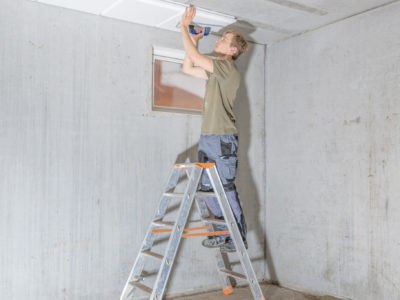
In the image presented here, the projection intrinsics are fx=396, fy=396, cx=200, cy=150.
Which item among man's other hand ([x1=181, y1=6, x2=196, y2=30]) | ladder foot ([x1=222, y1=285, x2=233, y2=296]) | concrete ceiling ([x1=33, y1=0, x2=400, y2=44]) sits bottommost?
ladder foot ([x1=222, y1=285, x2=233, y2=296])

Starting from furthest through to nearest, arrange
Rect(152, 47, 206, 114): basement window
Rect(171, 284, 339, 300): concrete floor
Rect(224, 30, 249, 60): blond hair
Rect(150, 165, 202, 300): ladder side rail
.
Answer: Rect(152, 47, 206, 114): basement window → Rect(171, 284, 339, 300): concrete floor → Rect(224, 30, 249, 60): blond hair → Rect(150, 165, 202, 300): ladder side rail

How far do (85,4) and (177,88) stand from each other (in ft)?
4.70

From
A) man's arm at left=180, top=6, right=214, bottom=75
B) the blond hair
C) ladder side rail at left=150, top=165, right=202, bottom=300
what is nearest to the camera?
ladder side rail at left=150, top=165, right=202, bottom=300

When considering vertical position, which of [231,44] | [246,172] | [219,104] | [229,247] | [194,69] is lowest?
[229,247]

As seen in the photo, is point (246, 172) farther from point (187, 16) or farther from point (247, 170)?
point (187, 16)

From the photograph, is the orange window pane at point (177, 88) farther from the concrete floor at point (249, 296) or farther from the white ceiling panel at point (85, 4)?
the concrete floor at point (249, 296)

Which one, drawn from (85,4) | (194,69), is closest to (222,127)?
(194,69)

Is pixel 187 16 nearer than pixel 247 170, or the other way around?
pixel 187 16

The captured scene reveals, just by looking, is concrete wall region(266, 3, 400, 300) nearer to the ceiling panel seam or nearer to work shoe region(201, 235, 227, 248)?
the ceiling panel seam

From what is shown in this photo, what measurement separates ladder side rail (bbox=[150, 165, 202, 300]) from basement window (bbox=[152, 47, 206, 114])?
35.6 inches

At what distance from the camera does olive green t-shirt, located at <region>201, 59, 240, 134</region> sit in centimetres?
277

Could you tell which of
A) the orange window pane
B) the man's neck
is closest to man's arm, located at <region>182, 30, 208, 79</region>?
the man's neck

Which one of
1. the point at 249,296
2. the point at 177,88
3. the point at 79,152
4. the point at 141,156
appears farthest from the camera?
the point at 177,88

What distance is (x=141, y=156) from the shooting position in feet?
10.2
